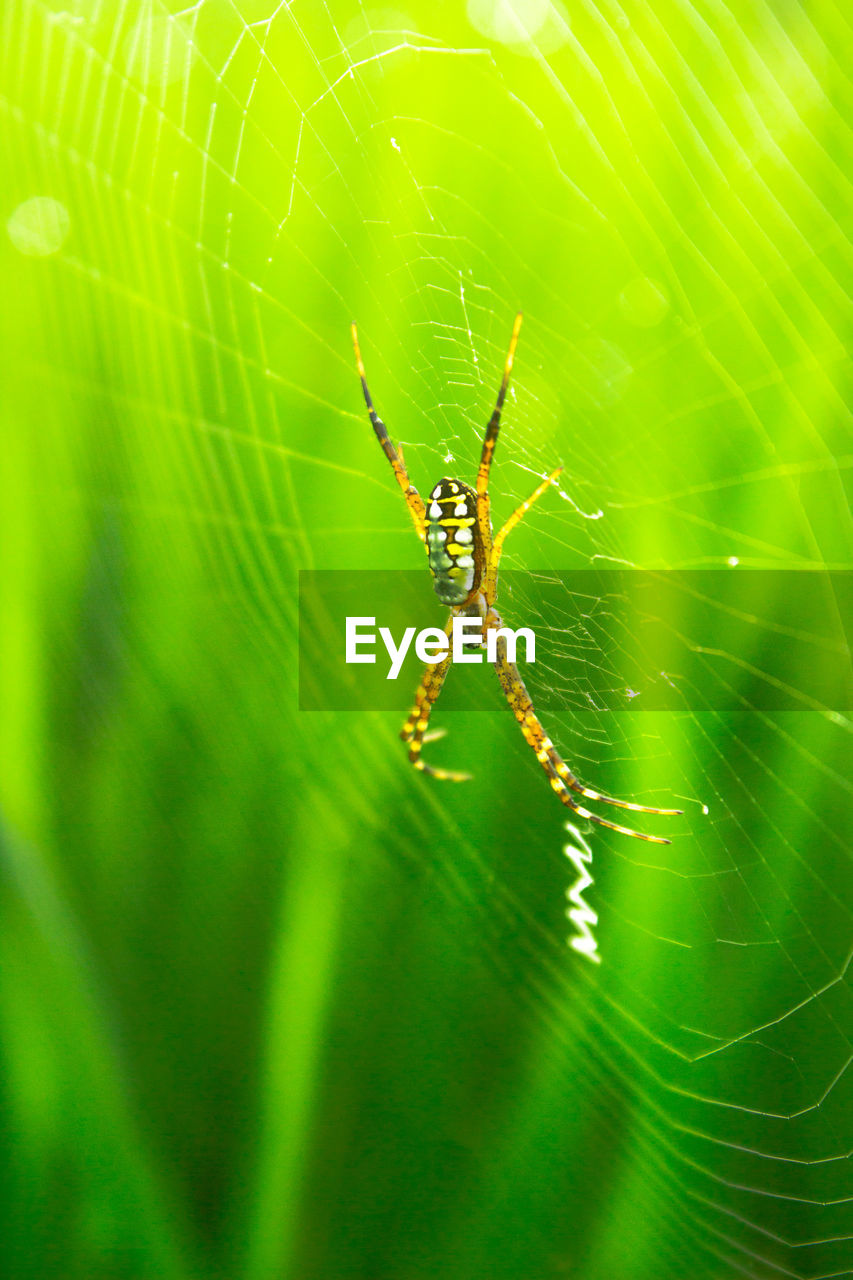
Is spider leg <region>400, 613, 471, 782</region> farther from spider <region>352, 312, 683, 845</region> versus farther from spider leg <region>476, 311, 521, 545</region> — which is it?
spider leg <region>476, 311, 521, 545</region>

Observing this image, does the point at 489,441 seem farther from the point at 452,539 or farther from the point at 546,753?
the point at 546,753

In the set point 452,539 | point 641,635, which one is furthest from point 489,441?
point 641,635

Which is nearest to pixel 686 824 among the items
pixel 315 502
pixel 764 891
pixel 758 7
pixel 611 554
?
pixel 764 891

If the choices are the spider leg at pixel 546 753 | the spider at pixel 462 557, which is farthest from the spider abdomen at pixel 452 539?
the spider leg at pixel 546 753

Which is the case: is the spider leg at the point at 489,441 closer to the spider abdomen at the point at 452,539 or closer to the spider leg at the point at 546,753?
the spider abdomen at the point at 452,539

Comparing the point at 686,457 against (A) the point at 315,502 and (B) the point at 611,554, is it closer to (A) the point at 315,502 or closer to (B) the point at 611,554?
(B) the point at 611,554
